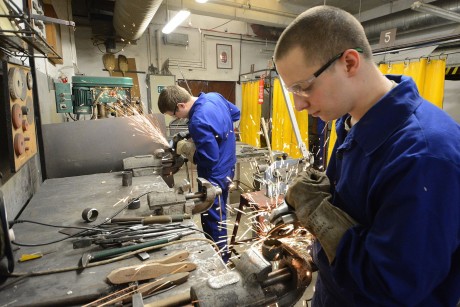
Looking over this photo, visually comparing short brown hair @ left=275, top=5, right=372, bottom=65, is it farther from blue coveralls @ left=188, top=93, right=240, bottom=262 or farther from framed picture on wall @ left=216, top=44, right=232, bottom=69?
framed picture on wall @ left=216, top=44, right=232, bottom=69

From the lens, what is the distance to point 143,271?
3.17 feet

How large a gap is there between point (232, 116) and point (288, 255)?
2148 mm

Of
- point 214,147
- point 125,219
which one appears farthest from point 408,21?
point 125,219

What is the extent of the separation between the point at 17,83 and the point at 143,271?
143 centimetres

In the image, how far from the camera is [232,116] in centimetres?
299

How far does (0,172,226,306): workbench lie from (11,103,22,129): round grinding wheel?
576 millimetres

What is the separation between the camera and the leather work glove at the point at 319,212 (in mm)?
833

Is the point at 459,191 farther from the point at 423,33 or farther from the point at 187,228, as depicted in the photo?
the point at 423,33

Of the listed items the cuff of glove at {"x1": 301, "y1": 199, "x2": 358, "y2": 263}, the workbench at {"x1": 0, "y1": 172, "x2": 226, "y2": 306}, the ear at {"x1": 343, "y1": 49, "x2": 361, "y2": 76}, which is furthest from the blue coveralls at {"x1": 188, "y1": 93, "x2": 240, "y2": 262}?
the ear at {"x1": 343, "y1": 49, "x2": 361, "y2": 76}

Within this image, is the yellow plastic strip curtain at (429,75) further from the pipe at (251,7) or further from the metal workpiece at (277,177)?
the pipe at (251,7)

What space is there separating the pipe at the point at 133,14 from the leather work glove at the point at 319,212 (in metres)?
3.52

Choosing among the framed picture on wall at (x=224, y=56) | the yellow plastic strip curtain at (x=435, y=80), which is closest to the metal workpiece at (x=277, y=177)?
the yellow plastic strip curtain at (x=435, y=80)

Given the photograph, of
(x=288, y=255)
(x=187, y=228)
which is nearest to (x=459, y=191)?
(x=288, y=255)

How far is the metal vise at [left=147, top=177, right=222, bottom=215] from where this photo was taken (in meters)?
1.53
